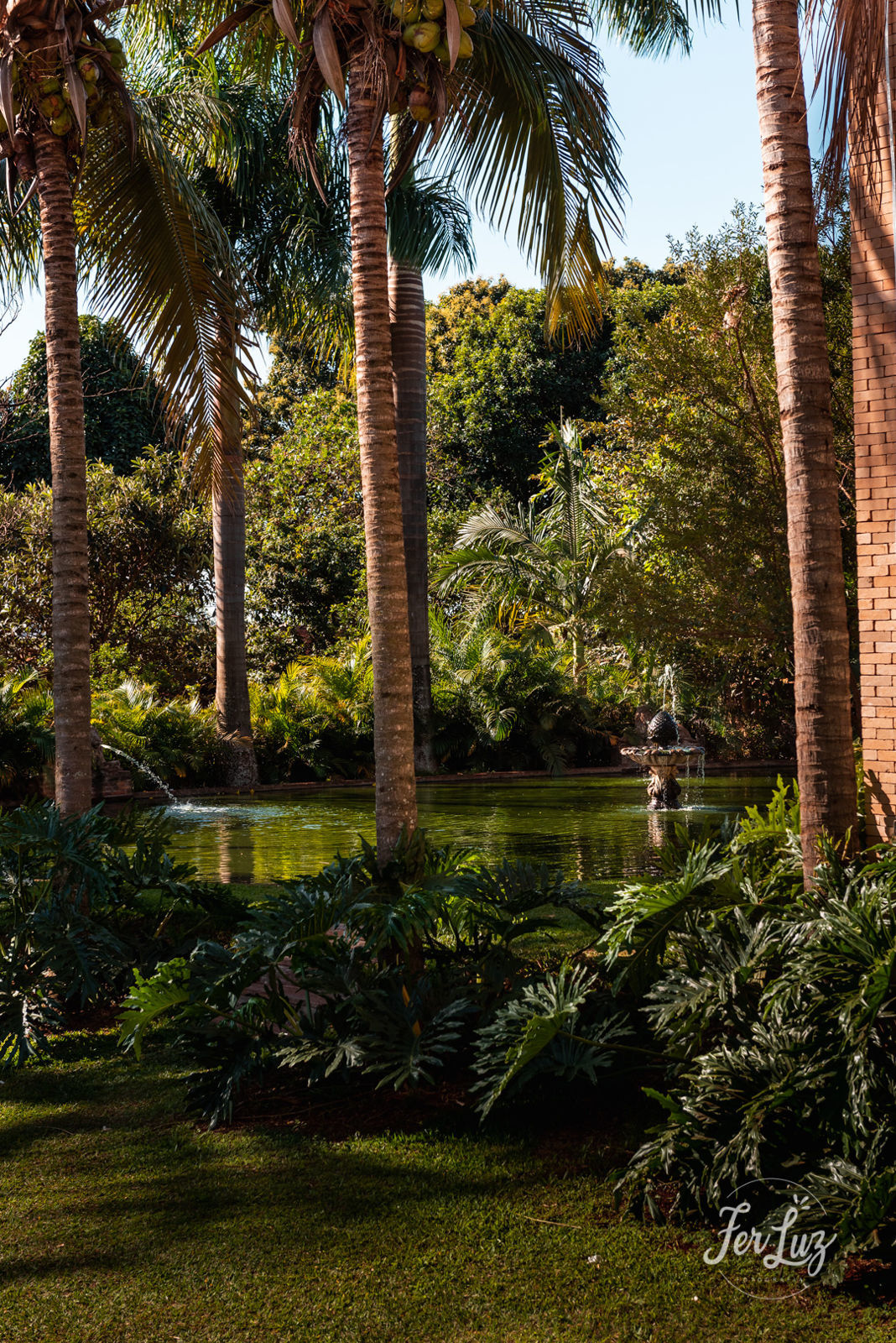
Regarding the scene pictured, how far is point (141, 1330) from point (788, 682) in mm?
13651

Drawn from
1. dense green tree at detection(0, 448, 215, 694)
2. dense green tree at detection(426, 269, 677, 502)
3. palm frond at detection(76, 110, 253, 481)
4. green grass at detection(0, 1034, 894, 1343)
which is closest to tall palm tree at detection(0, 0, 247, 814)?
palm frond at detection(76, 110, 253, 481)

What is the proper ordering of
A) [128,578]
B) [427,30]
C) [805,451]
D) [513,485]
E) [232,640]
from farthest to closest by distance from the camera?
[513,485]
[128,578]
[232,640]
[427,30]
[805,451]

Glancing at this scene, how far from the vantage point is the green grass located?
302cm

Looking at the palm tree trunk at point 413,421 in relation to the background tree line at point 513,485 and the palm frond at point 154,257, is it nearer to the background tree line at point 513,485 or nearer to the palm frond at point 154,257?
the background tree line at point 513,485

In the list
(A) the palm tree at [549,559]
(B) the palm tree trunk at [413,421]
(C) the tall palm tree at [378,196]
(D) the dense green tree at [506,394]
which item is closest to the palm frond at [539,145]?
(C) the tall palm tree at [378,196]

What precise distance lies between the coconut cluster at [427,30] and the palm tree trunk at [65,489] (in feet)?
8.20

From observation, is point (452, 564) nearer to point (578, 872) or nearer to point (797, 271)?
point (578, 872)

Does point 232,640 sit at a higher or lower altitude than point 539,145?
lower

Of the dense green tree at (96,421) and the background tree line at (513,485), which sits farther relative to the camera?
the dense green tree at (96,421)

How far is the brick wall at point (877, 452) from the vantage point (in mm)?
5375

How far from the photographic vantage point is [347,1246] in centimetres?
345

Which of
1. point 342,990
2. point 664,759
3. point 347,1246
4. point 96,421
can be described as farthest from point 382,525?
point 96,421

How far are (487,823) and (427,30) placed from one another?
8384mm

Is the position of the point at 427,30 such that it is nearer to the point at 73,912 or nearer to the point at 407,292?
the point at 73,912
